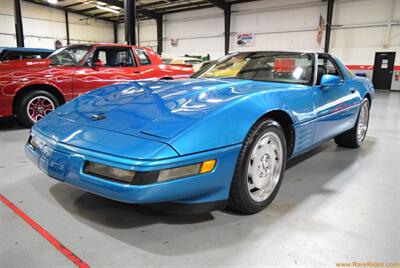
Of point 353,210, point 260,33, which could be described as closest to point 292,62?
point 353,210

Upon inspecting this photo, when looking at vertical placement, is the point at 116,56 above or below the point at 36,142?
above

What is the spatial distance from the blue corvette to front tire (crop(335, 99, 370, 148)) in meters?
1.17

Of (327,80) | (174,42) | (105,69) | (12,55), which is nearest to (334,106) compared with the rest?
(327,80)

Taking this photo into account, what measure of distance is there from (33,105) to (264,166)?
388 cm

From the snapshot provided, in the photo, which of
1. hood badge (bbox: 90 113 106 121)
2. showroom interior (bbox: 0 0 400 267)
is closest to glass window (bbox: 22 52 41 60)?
showroom interior (bbox: 0 0 400 267)

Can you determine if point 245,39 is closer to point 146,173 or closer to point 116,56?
point 116,56

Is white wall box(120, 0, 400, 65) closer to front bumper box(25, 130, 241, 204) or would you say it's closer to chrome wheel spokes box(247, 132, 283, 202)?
chrome wheel spokes box(247, 132, 283, 202)

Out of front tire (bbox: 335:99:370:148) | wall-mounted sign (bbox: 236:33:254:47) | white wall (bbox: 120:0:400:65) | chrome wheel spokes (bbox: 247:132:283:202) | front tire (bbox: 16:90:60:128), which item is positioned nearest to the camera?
chrome wheel spokes (bbox: 247:132:283:202)

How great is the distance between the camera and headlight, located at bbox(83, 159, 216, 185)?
137 cm

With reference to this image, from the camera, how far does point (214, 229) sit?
1.70m

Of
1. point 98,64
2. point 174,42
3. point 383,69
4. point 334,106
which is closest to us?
point 334,106

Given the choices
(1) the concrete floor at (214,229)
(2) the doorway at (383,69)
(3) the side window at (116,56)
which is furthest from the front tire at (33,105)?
(2) the doorway at (383,69)

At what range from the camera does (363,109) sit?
360cm

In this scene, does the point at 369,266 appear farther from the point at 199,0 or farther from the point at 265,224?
the point at 199,0
